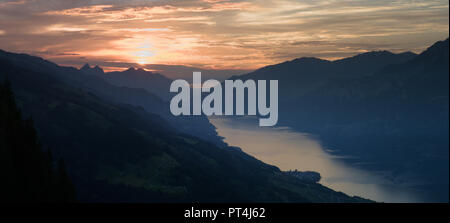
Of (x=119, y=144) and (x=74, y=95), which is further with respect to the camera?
(x=74, y=95)

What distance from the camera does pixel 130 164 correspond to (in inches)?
5586

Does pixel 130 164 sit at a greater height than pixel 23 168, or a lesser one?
lesser

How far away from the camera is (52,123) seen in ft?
490

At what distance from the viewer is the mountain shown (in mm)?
123938

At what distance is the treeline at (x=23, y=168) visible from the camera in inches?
1460

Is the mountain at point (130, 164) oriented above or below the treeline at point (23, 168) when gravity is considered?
below

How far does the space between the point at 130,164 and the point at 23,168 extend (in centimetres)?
10353

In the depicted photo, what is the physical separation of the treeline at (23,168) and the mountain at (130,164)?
72678 mm

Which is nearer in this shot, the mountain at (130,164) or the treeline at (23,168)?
the treeline at (23,168)

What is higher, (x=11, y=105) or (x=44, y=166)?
(x=11, y=105)

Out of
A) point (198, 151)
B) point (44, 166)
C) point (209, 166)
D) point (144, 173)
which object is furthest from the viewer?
point (198, 151)
